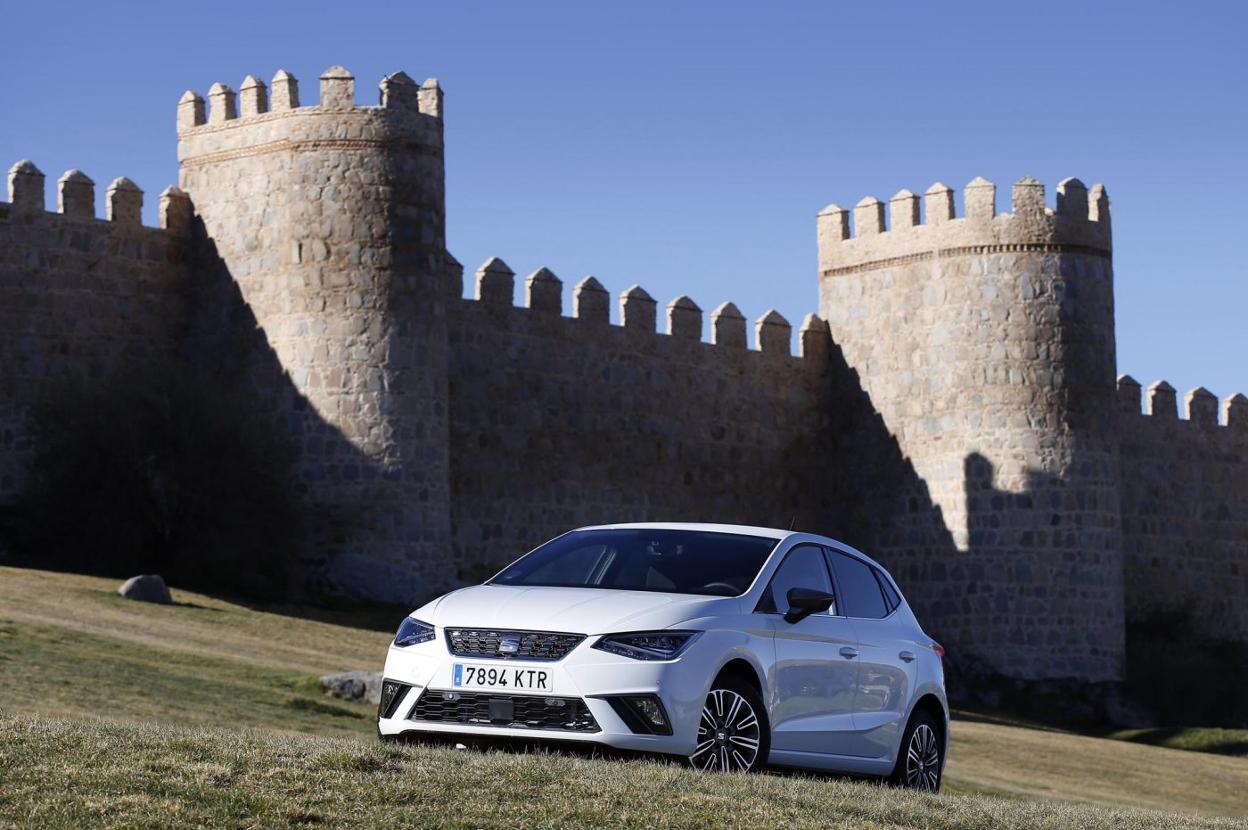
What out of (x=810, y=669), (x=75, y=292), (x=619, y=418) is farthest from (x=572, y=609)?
(x=619, y=418)

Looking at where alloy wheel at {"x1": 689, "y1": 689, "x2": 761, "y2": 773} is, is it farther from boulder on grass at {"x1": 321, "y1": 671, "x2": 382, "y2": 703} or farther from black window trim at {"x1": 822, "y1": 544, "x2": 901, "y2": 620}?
boulder on grass at {"x1": 321, "y1": 671, "x2": 382, "y2": 703}

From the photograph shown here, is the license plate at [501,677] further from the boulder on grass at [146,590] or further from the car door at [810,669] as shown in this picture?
the boulder on grass at [146,590]

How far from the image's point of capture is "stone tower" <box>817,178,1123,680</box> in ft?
114

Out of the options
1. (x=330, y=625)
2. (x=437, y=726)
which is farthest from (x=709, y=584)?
(x=330, y=625)

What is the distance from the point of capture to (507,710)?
397 inches

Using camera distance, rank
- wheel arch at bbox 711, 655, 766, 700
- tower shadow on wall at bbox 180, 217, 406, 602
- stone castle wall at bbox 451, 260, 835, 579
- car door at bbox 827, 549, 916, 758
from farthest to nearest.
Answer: stone castle wall at bbox 451, 260, 835, 579 → tower shadow on wall at bbox 180, 217, 406, 602 → car door at bbox 827, 549, 916, 758 → wheel arch at bbox 711, 655, 766, 700

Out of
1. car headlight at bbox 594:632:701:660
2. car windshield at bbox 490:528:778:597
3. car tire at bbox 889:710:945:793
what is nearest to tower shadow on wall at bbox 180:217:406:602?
car tire at bbox 889:710:945:793

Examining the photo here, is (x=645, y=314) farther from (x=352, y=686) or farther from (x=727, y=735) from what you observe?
(x=727, y=735)

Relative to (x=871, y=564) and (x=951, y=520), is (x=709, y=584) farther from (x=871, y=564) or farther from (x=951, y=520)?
(x=951, y=520)

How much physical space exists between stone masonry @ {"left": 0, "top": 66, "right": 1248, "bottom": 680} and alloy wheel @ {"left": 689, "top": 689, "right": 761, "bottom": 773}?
1919 cm

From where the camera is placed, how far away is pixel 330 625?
1058 inches

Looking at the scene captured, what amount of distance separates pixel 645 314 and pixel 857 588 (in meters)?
23.6

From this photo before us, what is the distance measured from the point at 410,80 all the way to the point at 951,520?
1147cm

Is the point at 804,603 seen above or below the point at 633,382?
below
